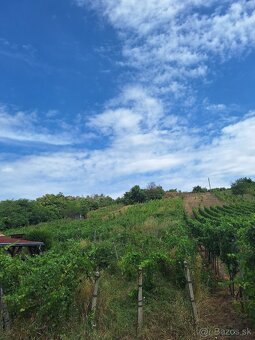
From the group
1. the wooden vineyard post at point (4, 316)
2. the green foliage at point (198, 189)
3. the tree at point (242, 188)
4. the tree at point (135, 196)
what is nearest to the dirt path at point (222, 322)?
the wooden vineyard post at point (4, 316)

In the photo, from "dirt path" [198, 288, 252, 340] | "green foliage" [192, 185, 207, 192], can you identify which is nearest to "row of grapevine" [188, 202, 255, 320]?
"dirt path" [198, 288, 252, 340]

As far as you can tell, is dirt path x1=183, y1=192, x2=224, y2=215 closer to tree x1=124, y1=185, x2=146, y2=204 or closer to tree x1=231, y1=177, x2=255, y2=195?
tree x1=231, y1=177, x2=255, y2=195

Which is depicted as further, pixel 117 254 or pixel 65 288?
pixel 117 254

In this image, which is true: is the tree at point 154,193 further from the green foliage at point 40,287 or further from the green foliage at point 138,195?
the green foliage at point 40,287

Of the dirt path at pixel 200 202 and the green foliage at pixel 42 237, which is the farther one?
the dirt path at pixel 200 202

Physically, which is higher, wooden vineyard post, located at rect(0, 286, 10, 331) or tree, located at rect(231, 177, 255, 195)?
tree, located at rect(231, 177, 255, 195)

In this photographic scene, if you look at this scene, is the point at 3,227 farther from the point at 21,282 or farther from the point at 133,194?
the point at 21,282

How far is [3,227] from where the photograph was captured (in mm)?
51938

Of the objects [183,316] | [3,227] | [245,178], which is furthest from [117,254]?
[245,178]

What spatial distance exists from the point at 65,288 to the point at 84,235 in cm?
2138

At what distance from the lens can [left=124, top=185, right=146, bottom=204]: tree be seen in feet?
238

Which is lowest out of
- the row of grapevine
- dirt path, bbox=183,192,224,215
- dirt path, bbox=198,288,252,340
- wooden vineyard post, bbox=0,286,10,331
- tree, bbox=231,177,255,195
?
dirt path, bbox=198,288,252,340

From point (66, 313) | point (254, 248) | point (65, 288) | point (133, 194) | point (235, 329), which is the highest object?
point (133, 194)

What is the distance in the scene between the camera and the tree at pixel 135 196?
72.6 m
